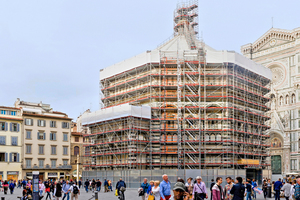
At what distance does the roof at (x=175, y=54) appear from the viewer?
48.1m

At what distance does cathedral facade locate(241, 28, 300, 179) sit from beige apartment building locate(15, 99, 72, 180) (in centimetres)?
3678

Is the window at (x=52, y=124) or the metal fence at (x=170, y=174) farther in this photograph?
the window at (x=52, y=124)

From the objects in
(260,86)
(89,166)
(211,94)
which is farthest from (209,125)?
(89,166)

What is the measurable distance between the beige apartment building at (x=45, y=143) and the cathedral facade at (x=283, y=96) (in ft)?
121

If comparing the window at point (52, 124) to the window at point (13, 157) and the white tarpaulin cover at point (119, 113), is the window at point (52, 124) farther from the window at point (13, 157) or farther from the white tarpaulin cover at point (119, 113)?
the white tarpaulin cover at point (119, 113)

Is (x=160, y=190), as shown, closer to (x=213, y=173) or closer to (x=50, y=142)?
(x=213, y=173)

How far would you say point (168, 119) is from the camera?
1844 inches

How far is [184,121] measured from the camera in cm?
4628

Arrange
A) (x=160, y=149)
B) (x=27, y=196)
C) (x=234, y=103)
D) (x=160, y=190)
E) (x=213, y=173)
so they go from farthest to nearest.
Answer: (x=234, y=103) → (x=160, y=149) → (x=213, y=173) → (x=27, y=196) → (x=160, y=190)

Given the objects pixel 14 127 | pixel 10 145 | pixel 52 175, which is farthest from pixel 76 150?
pixel 10 145

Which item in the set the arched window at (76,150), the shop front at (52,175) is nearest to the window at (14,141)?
the shop front at (52,175)

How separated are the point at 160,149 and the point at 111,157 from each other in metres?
6.98

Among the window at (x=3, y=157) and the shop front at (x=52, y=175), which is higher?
the window at (x=3, y=157)

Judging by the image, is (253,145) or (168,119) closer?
(168,119)
